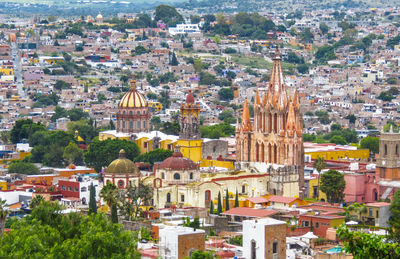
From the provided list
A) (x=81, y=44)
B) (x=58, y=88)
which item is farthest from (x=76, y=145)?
(x=81, y=44)

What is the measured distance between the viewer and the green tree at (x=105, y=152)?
324 feet

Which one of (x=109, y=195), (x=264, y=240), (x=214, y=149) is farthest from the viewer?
(x=214, y=149)

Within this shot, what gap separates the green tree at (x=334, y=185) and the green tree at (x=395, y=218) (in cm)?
422

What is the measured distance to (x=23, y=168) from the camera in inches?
3937

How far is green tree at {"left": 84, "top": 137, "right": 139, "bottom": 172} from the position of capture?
98.7m

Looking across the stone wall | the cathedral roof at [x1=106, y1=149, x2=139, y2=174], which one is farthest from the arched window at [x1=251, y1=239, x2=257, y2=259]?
the stone wall

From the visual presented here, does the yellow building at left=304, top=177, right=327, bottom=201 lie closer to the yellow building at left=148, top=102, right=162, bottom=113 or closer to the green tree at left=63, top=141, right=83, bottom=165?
the green tree at left=63, top=141, right=83, bottom=165

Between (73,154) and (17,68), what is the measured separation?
73.6 meters

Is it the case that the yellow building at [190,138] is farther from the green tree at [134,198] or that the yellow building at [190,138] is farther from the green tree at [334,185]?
the green tree at [134,198]

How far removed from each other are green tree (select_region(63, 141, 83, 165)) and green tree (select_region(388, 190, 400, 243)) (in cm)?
3405

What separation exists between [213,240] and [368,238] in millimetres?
25473

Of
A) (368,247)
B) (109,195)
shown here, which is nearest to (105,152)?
(109,195)

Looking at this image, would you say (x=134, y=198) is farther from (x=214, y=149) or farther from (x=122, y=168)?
(x=214, y=149)

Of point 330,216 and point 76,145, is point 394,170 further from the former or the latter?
point 76,145
